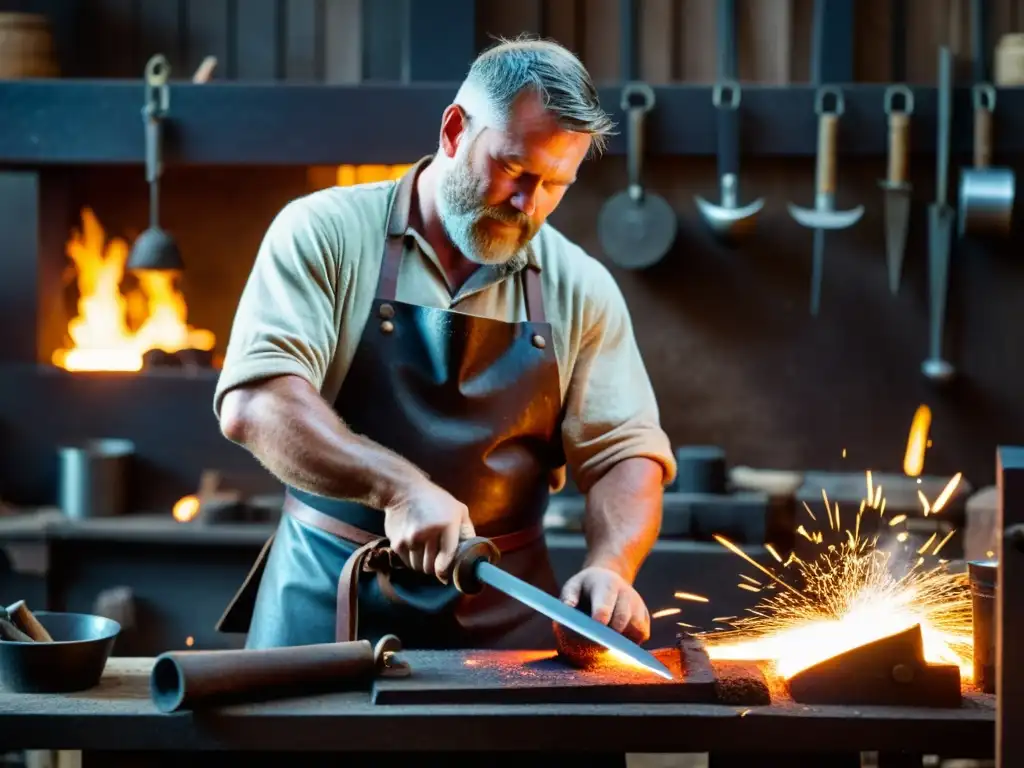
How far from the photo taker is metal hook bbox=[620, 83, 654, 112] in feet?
16.7

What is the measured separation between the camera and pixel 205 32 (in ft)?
18.1

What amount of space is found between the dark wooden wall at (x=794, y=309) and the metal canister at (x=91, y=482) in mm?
371

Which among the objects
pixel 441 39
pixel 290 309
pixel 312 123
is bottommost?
pixel 290 309

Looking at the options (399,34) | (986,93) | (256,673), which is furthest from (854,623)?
(399,34)

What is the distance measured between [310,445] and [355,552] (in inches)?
9.6

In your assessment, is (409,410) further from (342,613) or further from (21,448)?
(21,448)

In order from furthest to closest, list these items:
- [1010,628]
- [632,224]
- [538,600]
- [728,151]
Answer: [632,224] < [728,151] < [538,600] < [1010,628]

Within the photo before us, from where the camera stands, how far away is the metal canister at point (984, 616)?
2.40 m

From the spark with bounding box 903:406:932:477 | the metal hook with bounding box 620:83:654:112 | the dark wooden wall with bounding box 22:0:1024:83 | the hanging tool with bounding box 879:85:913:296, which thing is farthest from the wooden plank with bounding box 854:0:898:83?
the spark with bounding box 903:406:932:477

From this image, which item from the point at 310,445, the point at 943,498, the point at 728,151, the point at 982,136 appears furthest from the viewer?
the point at 728,151

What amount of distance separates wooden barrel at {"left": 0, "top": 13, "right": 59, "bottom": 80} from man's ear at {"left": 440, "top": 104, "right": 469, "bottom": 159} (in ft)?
9.85

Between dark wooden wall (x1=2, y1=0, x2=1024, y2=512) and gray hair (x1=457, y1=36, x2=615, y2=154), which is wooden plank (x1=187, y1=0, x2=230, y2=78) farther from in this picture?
gray hair (x1=457, y1=36, x2=615, y2=154)

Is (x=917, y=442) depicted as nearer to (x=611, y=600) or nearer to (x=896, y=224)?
(x=896, y=224)

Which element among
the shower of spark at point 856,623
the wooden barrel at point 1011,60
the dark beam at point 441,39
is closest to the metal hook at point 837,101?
the wooden barrel at point 1011,60
